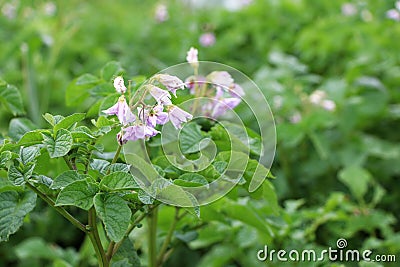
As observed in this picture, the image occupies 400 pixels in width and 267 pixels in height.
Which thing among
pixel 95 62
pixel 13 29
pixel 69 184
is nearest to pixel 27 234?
pixel 95 62

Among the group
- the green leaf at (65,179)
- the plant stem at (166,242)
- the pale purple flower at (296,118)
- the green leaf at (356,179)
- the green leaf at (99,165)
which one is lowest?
the green leaf at (356,179)

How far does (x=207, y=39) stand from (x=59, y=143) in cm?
164

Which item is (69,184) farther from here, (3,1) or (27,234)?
(3,1)

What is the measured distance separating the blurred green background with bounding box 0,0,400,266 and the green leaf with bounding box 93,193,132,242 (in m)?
0.39

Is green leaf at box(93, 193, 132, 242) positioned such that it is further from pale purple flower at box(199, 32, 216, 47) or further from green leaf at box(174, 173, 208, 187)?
pale purple flower at box(199, 32, 216, 47)

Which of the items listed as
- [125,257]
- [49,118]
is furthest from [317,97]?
[49,118]

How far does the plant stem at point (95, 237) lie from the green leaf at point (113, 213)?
60 millimetres

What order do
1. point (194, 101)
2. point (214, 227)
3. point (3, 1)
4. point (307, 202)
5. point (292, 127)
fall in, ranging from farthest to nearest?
1. point (3, 1)
2. point (307, 202)
3. point (292, 127)
4. point (214, 227)
5. point (194, 101)

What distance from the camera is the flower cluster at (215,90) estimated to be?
0.94m

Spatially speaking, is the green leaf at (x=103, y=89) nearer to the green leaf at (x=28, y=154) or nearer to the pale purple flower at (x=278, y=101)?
the green leaf at (x=28, y=154)

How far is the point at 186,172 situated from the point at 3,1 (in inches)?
61.7

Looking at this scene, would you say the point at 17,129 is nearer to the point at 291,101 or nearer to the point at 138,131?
the point at 138,131

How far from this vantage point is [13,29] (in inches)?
100

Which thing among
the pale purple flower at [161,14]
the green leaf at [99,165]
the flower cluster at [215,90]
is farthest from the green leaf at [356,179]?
the pale purple flower at [161,14]
